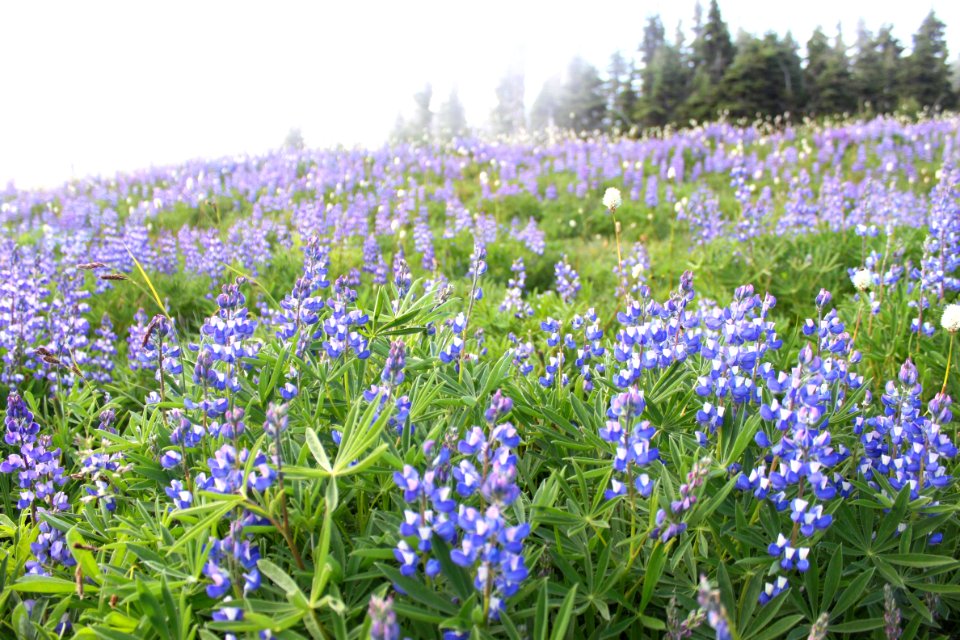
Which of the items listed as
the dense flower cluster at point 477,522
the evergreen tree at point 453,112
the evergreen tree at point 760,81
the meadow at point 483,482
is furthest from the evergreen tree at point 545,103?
the dense flower cluster at point 477,522

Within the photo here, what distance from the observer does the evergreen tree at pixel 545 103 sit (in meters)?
53.4

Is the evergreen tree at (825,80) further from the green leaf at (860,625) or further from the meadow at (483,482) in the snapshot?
the green leaf at (860,625)

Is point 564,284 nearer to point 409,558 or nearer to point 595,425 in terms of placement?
point 595,425

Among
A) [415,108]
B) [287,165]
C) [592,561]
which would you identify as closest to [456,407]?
[592,561]

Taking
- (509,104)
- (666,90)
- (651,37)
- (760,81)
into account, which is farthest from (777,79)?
(509,104)

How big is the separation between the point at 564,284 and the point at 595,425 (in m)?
2.37

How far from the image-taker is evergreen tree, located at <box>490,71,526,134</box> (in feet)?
183

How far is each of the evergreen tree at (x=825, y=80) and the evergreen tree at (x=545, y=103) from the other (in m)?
23.1

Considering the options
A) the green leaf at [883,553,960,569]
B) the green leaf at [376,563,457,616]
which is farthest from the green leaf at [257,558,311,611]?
the green leaf at [883,553,960,569]

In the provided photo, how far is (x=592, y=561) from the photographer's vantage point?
171 centimetres

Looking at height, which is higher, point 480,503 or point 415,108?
A: point 415,108

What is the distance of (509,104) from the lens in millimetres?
59625

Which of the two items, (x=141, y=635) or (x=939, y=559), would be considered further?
(x=939, y=559)

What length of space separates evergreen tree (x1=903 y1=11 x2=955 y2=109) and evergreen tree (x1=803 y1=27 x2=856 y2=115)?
2.82 metres
